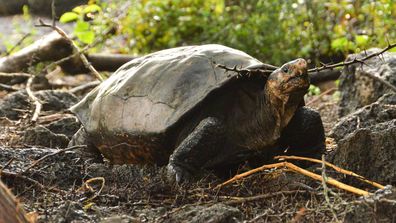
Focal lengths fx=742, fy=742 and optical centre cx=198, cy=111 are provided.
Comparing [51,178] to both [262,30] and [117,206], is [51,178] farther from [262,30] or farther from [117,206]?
[262,30]

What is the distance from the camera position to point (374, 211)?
8.55 ft

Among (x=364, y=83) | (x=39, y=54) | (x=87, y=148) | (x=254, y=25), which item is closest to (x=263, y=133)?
(x=87, y=148)

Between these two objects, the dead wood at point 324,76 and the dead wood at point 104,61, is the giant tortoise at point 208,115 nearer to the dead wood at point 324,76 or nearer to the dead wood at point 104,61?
the dead wood at point 104,61

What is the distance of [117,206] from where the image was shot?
A: 3.33 meters

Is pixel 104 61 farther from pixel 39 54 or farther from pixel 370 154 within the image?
pixel 370 154

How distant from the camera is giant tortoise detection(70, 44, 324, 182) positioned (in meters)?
3.91

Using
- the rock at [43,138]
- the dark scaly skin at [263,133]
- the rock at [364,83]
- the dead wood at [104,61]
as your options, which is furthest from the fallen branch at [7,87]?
the dark scaly skin at [263,133]

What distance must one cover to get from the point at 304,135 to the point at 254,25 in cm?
589

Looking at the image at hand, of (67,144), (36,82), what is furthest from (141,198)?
(36,82)

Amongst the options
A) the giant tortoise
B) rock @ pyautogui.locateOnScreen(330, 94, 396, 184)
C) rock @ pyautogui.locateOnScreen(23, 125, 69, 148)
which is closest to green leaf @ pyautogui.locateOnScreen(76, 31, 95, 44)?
rock @ pyautogui.locateOnScreen(23, 125, 69, 148)

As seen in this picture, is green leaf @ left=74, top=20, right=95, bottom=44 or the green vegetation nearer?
green leaf @ left=74, top=20, right=95, bottom=44

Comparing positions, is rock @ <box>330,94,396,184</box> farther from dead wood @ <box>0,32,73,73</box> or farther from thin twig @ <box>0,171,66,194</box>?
dead wood @ <box>0,32,73,73</box>

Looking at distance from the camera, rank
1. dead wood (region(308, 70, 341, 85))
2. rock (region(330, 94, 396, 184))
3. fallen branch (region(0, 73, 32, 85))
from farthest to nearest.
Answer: dead wood (region(308, 70, 341, 85)) < fallen branch (region(0, 73, 32, 85)) < rock (region(330, 94, 396, 184))

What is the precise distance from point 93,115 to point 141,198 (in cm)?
132
